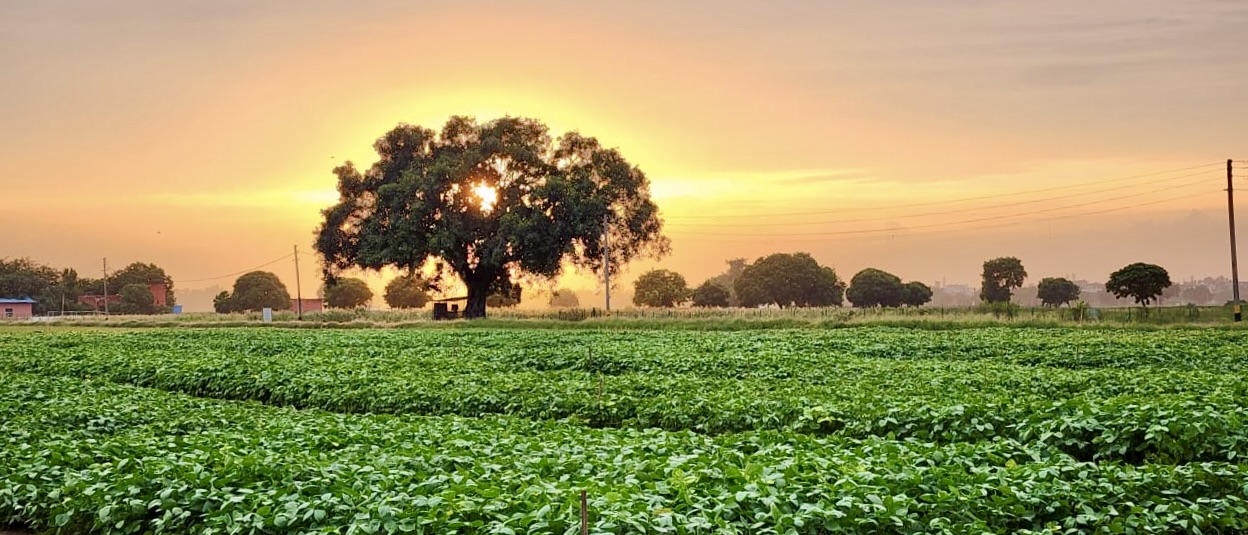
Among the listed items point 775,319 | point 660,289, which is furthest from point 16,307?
point 775,319

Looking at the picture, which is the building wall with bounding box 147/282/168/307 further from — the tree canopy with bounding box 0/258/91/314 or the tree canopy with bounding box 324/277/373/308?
the tree canopy with bounding box 324/277/373/308

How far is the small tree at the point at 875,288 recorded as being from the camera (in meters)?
123

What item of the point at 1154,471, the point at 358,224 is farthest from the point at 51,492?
the point at 358,224

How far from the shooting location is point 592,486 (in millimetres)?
9914

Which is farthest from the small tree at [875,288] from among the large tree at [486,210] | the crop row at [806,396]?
the crop row at [806,396]

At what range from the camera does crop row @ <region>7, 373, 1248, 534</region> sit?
8969 millimetres

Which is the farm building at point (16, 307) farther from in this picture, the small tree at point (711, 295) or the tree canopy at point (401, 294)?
the small tree at point (711, 295)

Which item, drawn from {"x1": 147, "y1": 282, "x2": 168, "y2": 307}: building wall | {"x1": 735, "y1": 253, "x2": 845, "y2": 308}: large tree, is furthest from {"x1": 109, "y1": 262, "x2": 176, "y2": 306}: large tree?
{"x1": 735, "y1": 253, "x2": 845, "y2": 308}: large tree

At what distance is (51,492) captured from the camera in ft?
38.1

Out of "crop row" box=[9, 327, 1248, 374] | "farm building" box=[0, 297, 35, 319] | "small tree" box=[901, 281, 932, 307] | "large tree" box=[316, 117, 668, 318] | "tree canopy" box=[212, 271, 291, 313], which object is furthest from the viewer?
"tree canopy" box=[212, 271, 291, 313]

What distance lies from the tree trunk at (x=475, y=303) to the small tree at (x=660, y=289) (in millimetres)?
63540

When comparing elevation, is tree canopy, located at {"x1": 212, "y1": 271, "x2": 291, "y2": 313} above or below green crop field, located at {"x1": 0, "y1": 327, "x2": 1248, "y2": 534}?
above

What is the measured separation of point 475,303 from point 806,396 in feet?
185

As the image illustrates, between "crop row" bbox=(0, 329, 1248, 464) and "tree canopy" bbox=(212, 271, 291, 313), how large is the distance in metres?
109
